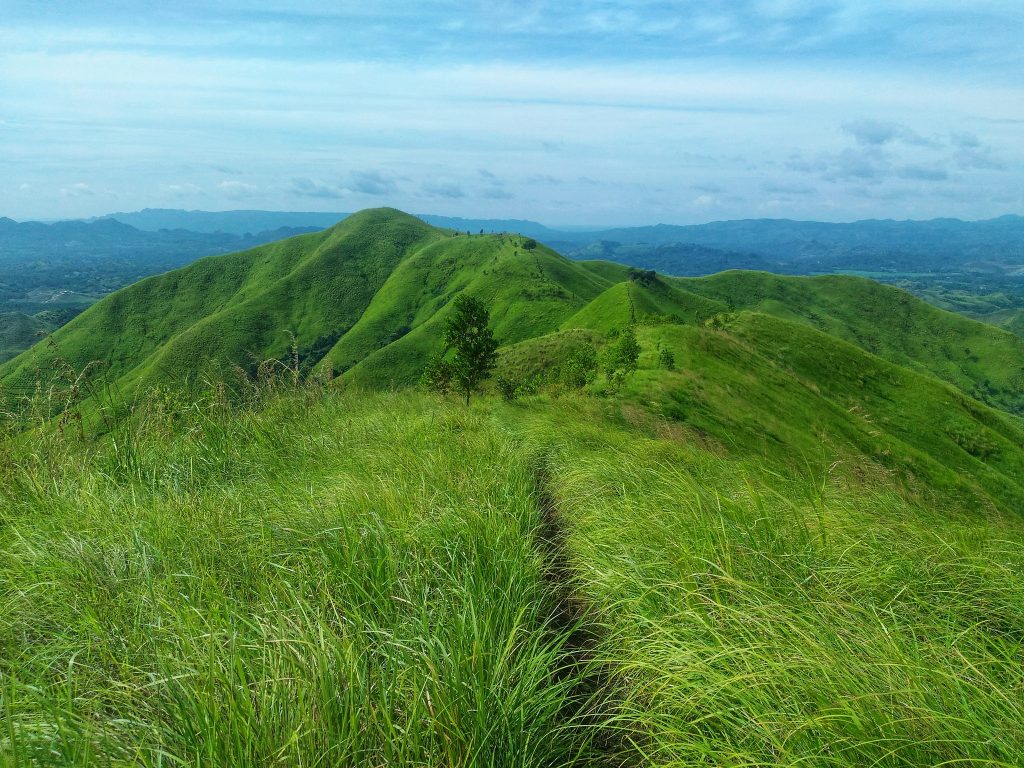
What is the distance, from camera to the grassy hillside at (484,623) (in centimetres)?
224

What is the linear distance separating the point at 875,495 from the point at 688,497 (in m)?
2.21

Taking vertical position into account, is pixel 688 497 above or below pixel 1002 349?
above

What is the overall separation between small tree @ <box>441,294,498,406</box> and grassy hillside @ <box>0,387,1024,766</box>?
73.0ft

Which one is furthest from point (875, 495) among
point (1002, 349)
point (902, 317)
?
point (902, 317)

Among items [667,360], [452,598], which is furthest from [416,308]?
[452,598]

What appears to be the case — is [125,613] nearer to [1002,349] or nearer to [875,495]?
[875,495]

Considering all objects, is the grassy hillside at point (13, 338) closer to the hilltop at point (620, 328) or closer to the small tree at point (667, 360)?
the hilltop at point (620, 328)

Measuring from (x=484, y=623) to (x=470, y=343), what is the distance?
25365mm

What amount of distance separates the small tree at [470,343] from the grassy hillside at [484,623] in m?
22.2

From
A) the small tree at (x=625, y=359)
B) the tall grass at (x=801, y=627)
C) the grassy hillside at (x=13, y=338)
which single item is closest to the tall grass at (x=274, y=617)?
the tall grass at (x=801, y=627)

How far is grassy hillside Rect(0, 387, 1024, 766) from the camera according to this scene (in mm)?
2242

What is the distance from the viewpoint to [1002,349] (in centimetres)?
12800

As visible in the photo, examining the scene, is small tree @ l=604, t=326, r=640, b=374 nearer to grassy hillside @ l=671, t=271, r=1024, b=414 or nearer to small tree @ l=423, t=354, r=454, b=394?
small tree @ l=423, t=354, r=454, b=394

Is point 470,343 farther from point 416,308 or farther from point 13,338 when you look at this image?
point 13,338
